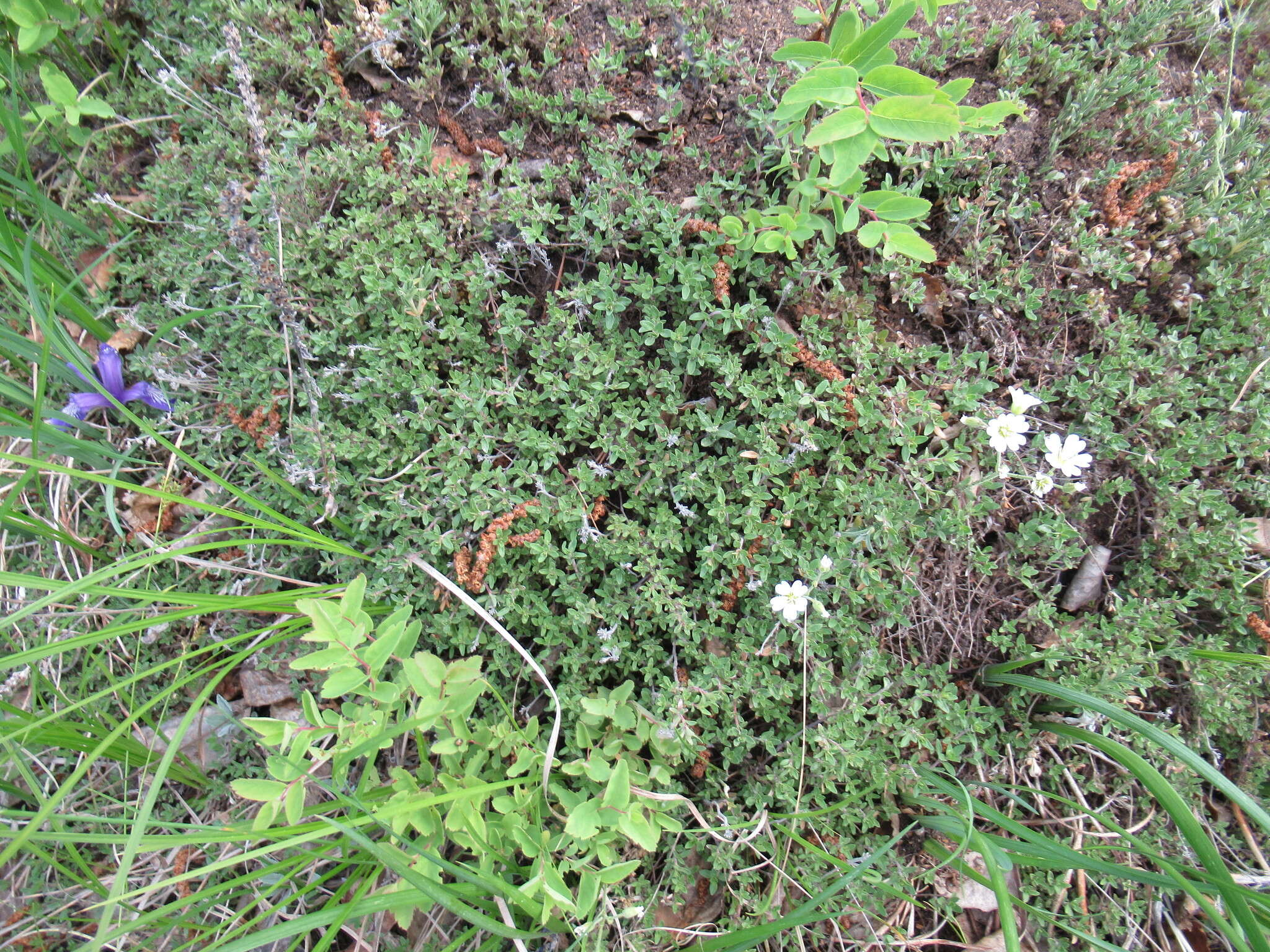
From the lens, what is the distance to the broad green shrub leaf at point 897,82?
7.94 feet

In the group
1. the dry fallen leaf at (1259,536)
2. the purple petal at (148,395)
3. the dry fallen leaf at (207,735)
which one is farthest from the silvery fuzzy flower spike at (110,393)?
the dry fallen leaf at (1259,536)

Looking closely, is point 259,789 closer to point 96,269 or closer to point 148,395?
point 148,395

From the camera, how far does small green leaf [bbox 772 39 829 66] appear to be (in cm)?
265

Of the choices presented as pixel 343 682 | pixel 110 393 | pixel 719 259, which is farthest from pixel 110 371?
pixel 719 259

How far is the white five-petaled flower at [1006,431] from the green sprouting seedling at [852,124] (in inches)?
30.6

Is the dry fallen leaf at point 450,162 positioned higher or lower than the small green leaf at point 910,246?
lower

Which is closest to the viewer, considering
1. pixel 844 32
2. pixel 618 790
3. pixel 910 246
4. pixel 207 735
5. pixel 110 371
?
pixel 844 32

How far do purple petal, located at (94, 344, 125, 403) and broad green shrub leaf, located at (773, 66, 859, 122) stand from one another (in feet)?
11.4

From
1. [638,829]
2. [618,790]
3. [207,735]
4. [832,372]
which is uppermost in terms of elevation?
[832,372]

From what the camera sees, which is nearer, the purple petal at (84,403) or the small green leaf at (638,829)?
the small green leaf at (638,829)

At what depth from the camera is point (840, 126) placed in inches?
95.8

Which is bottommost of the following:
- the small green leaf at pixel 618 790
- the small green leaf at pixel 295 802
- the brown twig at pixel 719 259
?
the small green leaf at pixel 618 790

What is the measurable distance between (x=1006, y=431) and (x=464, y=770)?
2700 millimetres

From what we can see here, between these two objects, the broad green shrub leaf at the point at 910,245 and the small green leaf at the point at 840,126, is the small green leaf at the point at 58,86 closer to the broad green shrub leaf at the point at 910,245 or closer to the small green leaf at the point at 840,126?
the small green leaf at the point at 840,126
